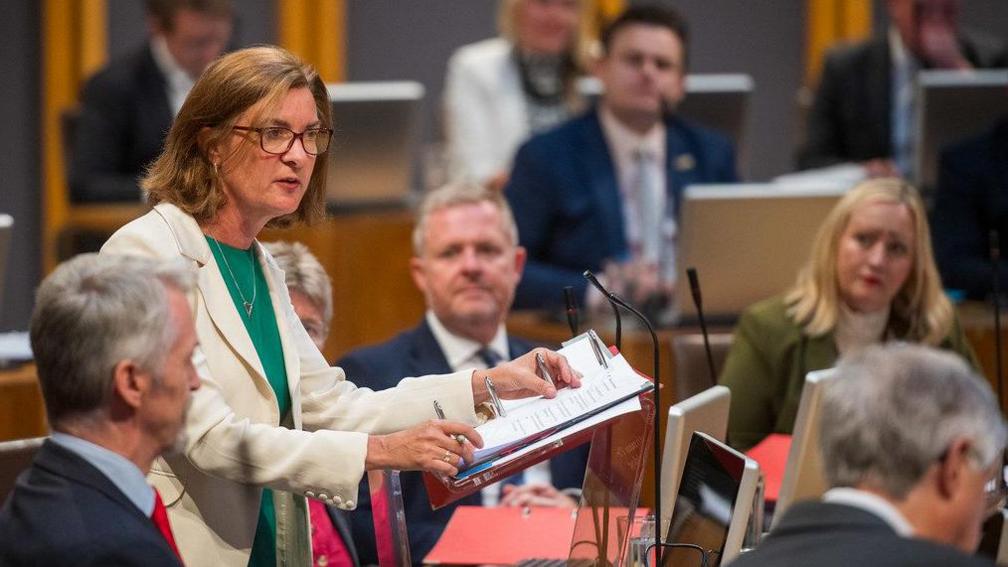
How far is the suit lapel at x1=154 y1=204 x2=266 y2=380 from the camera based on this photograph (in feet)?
7.71

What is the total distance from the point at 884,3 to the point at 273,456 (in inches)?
262

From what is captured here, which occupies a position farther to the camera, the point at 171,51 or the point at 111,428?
the point at 171,51

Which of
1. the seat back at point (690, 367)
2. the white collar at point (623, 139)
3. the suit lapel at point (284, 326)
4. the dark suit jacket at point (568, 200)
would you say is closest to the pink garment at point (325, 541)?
the suit lapel at point (284, 326)

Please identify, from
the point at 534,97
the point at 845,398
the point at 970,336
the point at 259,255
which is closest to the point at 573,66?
the point at 534,97

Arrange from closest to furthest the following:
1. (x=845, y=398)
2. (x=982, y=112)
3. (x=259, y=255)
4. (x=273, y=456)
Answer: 1. (x=845, y=398)
2. (x=273, y=456)
3. (x=259, y=255)
4. (x=982, y=112)

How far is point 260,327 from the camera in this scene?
8.13 ft

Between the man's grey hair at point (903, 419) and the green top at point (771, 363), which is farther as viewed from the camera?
the green top at point (771, 363)

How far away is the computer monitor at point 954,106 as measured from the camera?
5.38 meters

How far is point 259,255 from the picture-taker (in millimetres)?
2525

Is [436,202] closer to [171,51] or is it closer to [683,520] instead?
[683,520]

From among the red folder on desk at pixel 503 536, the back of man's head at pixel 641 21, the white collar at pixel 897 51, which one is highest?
the back of man's head at pixel 641 21

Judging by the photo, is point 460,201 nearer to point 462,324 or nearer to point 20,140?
point 462,324

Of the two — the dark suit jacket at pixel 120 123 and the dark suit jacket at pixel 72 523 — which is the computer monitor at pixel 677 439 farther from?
the dark suit jacket at pixel 120 123

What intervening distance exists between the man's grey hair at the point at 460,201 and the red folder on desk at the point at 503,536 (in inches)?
39.6
